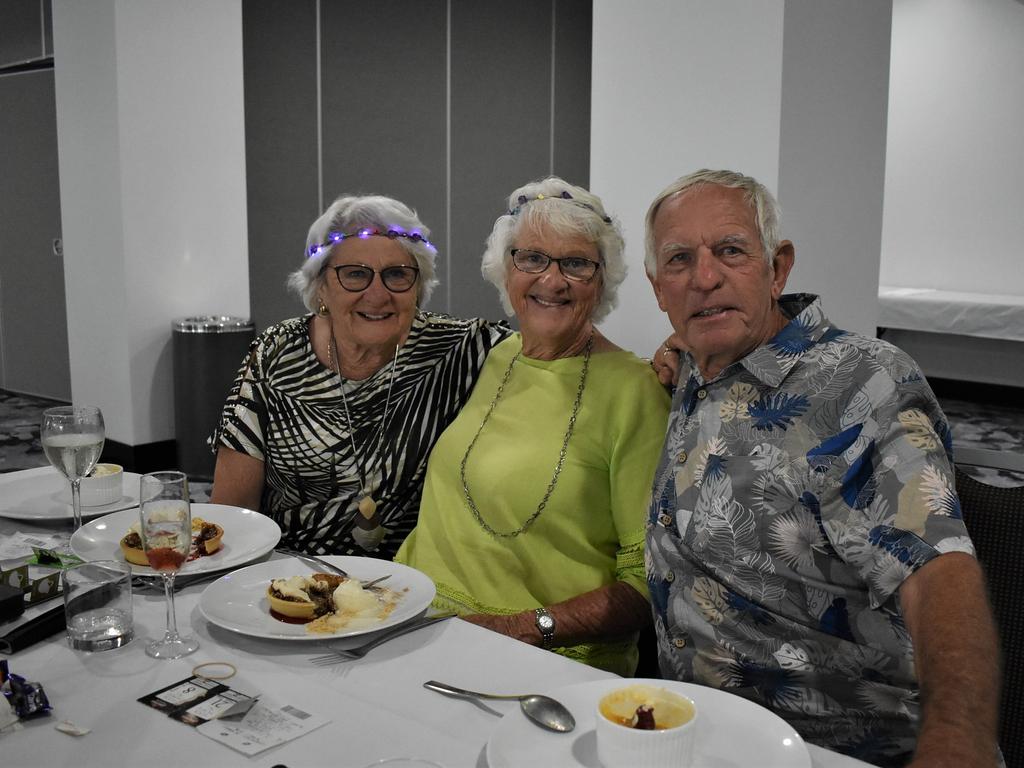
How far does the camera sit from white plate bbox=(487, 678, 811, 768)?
3.48 ft

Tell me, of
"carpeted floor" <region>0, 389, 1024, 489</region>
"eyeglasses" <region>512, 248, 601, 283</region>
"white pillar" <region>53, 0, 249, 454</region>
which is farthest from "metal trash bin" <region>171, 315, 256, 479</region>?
"eyeglasses" <region>512, 248, 601, 283</region>

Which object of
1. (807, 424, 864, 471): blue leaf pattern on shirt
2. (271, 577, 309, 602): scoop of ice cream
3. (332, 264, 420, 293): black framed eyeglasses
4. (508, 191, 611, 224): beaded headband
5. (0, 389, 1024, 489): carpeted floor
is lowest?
(0, 389, 1024, 489): carpeted floor

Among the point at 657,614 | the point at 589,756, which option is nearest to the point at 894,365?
the point at 657,614

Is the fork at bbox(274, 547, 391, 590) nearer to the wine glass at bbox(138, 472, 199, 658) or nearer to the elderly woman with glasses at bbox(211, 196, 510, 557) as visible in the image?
the wine glass at bbox(138, 472, 199, 658)

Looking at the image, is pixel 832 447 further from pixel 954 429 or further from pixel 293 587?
pixel 954 429

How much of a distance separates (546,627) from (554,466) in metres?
0.31

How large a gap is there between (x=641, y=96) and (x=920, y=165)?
6018 millimetres

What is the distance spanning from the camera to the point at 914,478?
1.36 m

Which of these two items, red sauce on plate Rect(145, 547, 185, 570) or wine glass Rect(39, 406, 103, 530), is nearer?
red sauce on plate Rect(145, 547, 185, 570)

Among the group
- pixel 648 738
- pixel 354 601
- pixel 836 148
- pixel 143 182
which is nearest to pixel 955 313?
pixel 836 148

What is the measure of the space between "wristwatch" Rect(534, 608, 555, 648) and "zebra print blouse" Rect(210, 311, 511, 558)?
0.50 m

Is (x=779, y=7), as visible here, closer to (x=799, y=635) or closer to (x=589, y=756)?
(x=799, y=635)

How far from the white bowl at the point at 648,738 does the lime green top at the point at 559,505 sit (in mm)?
772

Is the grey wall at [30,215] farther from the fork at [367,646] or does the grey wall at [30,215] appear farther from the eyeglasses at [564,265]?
the fork at [367,646]
